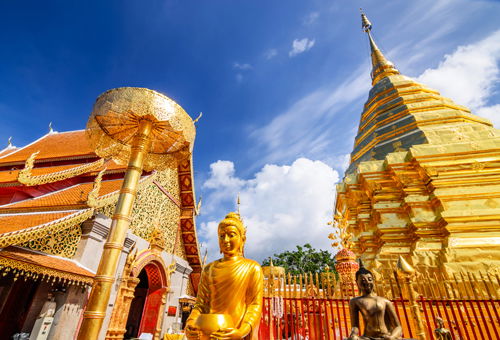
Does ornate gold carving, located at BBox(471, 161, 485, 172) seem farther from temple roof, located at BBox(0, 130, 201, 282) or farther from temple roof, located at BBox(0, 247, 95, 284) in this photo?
temple roof, located at BBox(0, 247, 95, 284)

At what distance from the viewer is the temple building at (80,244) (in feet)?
17.8

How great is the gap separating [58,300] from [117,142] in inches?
165

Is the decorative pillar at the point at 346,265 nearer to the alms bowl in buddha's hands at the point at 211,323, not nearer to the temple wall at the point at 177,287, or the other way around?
the alms bowl in buddha's hands at the point at 211,323

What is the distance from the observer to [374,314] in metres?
2.66

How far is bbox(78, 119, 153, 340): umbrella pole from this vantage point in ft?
8.22

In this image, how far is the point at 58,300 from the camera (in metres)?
5.70

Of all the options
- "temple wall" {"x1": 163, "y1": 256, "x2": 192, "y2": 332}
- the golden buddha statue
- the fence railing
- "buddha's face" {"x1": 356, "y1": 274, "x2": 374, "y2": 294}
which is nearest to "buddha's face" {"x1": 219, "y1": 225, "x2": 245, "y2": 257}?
the golden buddha statue

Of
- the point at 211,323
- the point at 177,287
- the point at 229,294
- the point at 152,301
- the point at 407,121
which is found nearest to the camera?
the point at 211,323

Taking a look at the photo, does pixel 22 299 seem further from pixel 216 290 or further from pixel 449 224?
pixel 449 224

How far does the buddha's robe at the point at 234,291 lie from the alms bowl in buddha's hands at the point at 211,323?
0.24 m

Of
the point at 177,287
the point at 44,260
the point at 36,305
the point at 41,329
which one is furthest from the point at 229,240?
the point at 177,287

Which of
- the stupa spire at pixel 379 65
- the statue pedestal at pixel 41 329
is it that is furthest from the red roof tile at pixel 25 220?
the stupa spire at pixel 379 65

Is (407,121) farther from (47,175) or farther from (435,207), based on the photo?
A: (47,175)

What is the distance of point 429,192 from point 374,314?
4.82 metres
